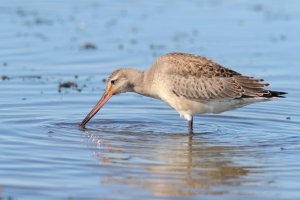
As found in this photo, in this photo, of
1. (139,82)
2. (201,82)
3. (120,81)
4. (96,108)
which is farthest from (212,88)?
(96,108)

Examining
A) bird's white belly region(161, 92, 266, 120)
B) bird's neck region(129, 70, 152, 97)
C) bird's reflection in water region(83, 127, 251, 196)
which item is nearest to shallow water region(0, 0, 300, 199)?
bird's reflection in water region(83, 127, 251, 196)

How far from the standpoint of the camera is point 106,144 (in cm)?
933

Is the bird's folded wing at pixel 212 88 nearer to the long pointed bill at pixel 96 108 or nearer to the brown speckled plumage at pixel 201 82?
the brown speckled plumage at pixel 201 82

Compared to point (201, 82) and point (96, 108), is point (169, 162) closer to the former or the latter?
point (201, 82)

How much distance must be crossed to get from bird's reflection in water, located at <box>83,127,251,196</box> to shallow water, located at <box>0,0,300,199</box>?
0.04ft

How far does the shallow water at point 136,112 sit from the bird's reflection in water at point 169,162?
14 mm

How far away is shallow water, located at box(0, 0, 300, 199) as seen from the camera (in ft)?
25.3

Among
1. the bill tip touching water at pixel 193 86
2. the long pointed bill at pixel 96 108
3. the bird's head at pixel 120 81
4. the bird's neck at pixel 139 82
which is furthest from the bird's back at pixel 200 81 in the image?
the long pointed bill at pixel 96 108

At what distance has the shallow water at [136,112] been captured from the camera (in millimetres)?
7703

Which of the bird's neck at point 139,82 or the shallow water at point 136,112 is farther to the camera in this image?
the bird's neck at point 139,82

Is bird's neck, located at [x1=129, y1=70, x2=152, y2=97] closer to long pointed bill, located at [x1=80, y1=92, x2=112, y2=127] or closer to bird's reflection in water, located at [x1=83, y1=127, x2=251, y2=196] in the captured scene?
long pointed bill, located at [x1=80, y1=92, x2=112, y2=127]

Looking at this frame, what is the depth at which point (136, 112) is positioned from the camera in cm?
1101

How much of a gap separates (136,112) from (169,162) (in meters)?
2.58

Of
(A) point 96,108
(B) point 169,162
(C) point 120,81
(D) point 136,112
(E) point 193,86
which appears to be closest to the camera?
(B) point 169,162
